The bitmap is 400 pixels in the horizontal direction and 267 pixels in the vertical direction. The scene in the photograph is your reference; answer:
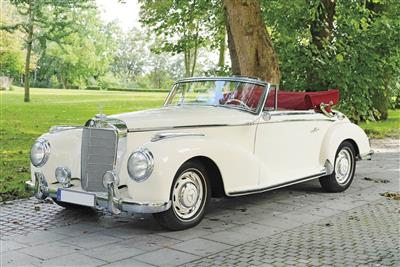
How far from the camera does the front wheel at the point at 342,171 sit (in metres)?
7.91

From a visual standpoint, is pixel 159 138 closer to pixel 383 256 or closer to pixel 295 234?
pixel 295 234

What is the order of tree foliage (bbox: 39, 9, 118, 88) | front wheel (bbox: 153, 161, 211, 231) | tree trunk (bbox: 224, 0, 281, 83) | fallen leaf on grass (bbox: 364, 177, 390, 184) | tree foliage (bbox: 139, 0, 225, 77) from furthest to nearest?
1. tree foliage (bbox: 39, 9, 118, 88)
2. tree foliage (bbox: 139, 0, 225, 77)
3. tree trunk (bbox: 224, 0, 281, 83)
4. fallen leaf on grass (bbox: 364, 177, 390, 184)
5. front wheel (bbox: 153, 161, 211, 231)

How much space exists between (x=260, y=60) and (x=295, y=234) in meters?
5.97

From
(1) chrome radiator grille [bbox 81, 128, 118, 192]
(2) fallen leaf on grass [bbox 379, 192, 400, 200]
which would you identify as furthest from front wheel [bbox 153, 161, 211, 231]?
(2) fallen leaf on grass [bbox 379, 192, 400, 200]

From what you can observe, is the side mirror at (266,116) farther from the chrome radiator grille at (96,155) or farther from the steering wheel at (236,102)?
the chrome radiator grille at (96,155)

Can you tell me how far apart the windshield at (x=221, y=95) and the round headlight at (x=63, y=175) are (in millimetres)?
2083

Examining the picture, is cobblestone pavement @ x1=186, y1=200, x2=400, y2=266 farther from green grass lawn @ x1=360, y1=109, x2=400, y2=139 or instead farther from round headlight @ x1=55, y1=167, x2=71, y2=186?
green grass lawn @ x1=360, y1=109, x2=400, y2=139

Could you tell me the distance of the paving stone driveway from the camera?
4.82 metres

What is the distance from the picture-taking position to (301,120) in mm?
7453

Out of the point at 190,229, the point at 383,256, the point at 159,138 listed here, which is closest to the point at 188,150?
the point at 159,138

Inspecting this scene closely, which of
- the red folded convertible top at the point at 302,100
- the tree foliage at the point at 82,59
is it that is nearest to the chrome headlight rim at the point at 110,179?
the red folded convertible top at the point at 302,100

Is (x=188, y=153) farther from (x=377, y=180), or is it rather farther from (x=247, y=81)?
(x=377, y=180)

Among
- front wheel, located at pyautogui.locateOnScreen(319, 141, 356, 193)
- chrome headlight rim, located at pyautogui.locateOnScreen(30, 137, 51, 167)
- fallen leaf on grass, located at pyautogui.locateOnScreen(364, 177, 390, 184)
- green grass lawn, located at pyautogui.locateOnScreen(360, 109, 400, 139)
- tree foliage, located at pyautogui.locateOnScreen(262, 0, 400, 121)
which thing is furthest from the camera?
green grass lawn, located at pyautogui.locateOnScreen(360, 109, 400, 139)

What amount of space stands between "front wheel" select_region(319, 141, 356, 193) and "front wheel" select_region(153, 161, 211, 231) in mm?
2659
